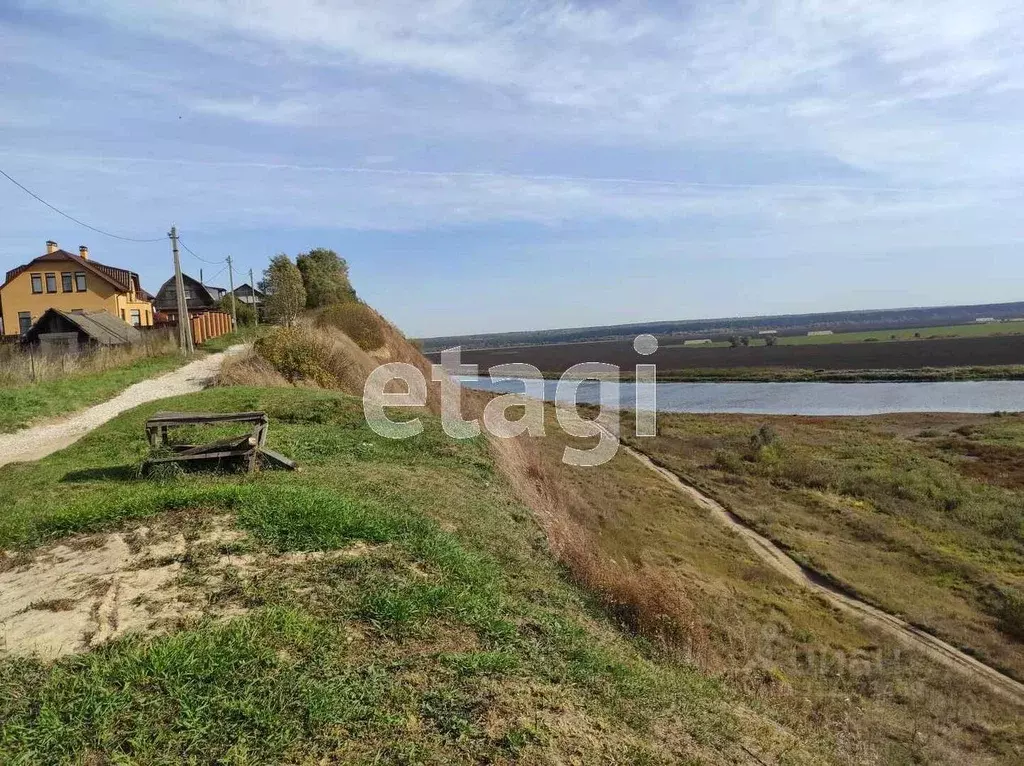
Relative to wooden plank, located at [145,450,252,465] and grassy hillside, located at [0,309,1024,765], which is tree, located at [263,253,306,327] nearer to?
grassy hillside, located at [0,309,1024,765]

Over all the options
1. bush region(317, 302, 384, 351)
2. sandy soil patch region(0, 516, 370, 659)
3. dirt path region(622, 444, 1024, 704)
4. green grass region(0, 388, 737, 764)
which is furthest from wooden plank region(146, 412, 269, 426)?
bush region(317, 302, 384, 351)

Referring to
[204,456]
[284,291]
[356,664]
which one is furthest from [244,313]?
[356,664]

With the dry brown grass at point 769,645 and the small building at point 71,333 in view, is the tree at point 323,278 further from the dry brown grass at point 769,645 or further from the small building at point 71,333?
the dry brown grass at point 769,645

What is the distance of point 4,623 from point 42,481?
500cm

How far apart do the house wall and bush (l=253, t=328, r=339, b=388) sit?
961 inches

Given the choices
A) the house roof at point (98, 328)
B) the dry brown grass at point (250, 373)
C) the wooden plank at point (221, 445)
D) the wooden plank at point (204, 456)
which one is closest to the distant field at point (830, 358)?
the house roof at point (98, 328)

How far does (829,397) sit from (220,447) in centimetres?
6270

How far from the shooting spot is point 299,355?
2164 cm

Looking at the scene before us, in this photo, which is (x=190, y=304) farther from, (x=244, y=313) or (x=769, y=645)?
(x=769, y=645)

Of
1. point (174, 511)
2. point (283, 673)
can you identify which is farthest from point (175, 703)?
point (174, 511)

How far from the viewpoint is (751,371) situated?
85250 millimetres

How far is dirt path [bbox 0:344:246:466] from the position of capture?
1227cm

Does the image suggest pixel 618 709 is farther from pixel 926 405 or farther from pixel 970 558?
pixel 926 405

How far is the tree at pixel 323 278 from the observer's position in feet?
135
